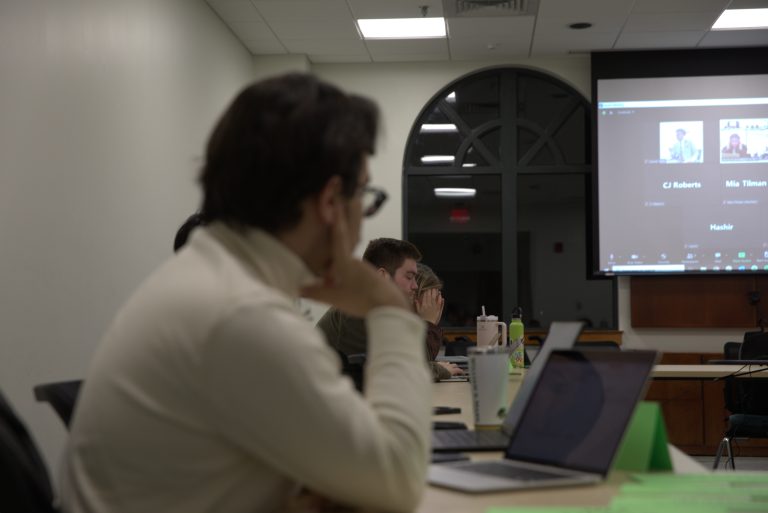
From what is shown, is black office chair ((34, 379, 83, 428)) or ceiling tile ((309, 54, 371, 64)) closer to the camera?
black office chair ((34, 379, 83, 428))

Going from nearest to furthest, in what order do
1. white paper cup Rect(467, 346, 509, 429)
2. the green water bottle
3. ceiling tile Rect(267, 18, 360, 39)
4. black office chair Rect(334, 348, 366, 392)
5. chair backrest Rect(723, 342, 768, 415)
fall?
white paper cup Rect(467, 346, 509, 429), black office chair Rect(334, 348, 366, 392), the green water bottle, chair backrest Rect(723, 342, 768, 415), ceiling tile Rect(267, 18, 360, 39)

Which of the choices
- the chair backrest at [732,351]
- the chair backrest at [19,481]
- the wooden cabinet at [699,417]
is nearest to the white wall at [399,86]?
the wooden cabinet at [699,417]

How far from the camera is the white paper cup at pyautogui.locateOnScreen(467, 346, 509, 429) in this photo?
1910 mm

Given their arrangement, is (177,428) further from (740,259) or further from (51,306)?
(740,259)

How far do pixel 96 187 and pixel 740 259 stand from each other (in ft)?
16.9

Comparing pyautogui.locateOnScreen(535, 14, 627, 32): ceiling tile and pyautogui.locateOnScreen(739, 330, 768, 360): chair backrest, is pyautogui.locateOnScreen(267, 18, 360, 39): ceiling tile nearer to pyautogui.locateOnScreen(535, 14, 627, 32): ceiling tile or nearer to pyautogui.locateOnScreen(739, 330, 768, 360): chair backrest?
pyautogui.locateOnScreen(535, 14, 627, 32): ceiling tile

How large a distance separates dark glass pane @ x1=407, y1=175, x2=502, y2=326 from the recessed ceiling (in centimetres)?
113

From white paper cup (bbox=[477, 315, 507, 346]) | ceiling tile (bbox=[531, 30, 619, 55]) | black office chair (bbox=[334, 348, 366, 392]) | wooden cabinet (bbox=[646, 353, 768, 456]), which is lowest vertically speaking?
wooden cabinet (bbox=[646, 353, 768, 456])

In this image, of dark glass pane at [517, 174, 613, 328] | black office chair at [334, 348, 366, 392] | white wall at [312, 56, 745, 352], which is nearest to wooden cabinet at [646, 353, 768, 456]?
white wall at [312, 56, 745, 352]

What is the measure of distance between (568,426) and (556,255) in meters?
6.83

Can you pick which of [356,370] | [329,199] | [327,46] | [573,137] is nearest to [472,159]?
[573,137]

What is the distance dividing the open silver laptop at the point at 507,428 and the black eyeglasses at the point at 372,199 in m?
0.48

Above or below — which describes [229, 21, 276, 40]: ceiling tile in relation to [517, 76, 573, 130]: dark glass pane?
above

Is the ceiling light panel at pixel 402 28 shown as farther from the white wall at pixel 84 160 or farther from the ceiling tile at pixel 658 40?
the ceiling tile at pixel 658 40
